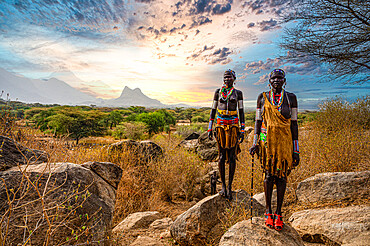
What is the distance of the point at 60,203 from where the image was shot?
7.85 ft

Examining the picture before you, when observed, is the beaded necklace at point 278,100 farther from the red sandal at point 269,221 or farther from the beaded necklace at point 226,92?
the red sandal at point 269,221

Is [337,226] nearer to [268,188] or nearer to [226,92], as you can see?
[268,188]

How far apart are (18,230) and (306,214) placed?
4329mm

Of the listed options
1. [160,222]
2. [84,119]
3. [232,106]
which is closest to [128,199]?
[160,222]

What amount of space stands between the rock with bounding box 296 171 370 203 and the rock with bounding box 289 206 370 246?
0.56 meters

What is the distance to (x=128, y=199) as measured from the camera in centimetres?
529

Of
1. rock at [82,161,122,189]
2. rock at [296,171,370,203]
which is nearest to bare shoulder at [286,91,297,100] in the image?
rock at [296,171,370,203]

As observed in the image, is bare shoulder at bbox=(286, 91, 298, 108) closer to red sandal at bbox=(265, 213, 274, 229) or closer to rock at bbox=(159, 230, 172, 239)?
red sandal at bbox=(265, 213, 274, 229)

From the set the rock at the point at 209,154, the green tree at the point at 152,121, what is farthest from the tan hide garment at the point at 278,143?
the green tree at the point at 152,121

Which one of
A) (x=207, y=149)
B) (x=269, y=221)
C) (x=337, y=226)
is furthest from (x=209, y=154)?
(x=269, y=221)

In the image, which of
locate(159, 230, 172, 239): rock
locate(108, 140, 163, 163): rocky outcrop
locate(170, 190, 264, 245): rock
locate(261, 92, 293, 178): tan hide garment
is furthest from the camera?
locate(108, 140, 163, 163): rocky outcrop

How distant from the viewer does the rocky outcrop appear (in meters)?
6.53

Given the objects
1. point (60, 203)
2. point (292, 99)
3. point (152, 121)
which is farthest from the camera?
point (152, 121)

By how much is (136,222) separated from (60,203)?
1988 mm
